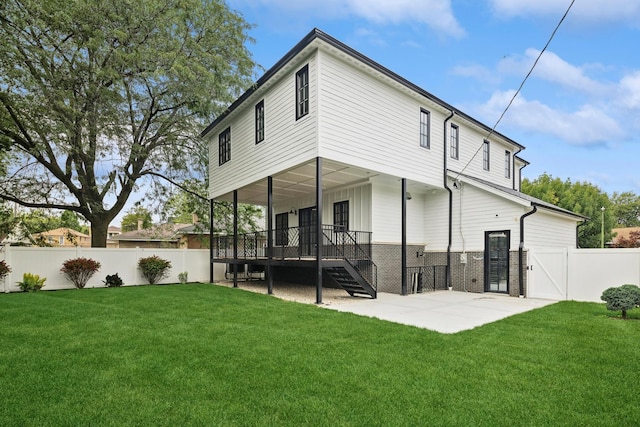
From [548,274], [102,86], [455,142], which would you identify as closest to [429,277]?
[548,274]

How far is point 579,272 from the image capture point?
10.0 m

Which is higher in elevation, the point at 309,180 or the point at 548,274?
the point at 309,180

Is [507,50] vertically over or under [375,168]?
over

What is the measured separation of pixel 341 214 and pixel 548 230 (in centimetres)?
728

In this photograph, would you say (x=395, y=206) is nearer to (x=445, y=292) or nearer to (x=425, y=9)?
(x=445, y=292)

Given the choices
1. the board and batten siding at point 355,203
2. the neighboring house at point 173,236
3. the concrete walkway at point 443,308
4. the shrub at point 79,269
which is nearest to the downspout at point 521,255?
the concrete walkway at point 443,308

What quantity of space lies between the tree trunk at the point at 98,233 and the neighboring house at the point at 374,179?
16.7 ft

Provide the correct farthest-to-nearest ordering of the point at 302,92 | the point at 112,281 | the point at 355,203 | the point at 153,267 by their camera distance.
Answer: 1. the point at 153,267
2. the point at 112,281
3. the point at 355,203
4. the point at 302,92

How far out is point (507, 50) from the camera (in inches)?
366

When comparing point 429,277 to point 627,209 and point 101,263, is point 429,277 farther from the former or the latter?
point 627,209

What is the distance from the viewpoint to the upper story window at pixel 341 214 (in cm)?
1336

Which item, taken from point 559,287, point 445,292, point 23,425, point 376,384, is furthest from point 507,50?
point 23,425

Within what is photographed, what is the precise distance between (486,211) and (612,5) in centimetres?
679

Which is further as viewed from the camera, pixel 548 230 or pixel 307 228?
pixel 307 228
